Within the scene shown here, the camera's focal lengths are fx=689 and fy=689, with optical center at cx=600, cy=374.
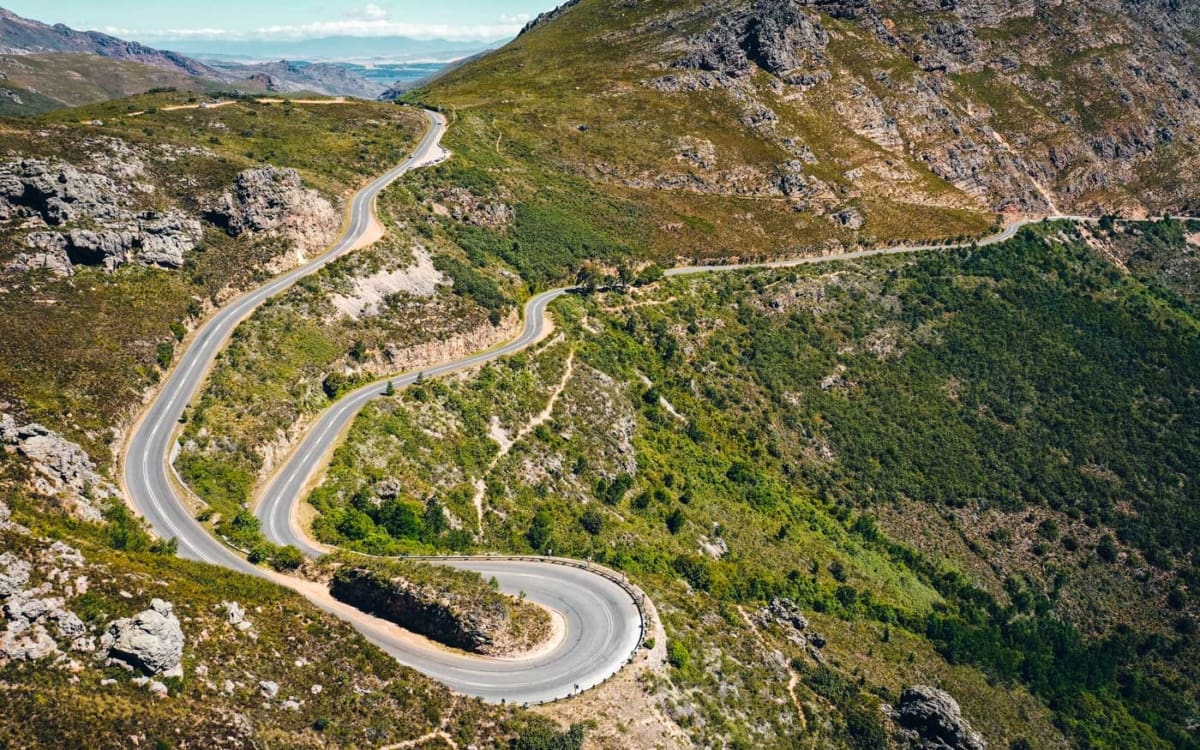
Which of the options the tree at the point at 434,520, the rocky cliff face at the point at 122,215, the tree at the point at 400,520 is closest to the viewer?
the tree at the point at 400,520

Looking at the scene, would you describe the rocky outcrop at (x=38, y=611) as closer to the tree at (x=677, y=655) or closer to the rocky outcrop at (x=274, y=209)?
the tree at (x=677, y=655)

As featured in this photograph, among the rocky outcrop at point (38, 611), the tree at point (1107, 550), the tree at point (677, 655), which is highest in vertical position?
the rocky outcrop at point (38, 611)

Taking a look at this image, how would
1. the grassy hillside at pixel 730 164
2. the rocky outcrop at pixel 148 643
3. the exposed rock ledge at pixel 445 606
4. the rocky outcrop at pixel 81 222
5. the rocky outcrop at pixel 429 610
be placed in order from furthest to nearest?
the grassy hillside at pixel 730 164, the rocky outcrop at pixel 81 222, the exposed rock ledge at pixel 445 606, the rocky outcrop at pixel 429 610, the rocky outcrop at pixel 148 643

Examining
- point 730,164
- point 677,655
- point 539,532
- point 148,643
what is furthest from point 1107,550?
point 148,643

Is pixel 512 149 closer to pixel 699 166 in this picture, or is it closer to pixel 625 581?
pixel 699 166

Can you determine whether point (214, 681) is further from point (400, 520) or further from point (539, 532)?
point (539, 532)

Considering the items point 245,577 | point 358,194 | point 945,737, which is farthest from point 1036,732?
point 358,194

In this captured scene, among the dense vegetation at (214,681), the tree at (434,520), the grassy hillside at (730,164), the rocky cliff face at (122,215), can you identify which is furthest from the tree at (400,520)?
the grassy hillside at (730,164)
